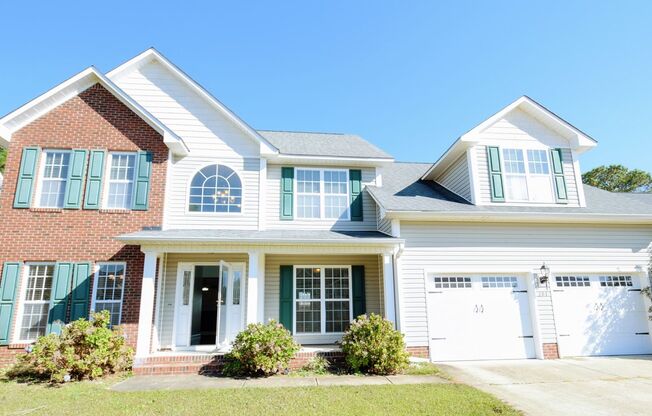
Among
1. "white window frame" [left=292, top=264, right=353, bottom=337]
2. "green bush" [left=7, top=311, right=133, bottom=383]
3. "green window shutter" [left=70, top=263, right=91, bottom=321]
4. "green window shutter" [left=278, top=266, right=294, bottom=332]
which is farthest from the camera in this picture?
"white window frame" [left=292, top=264, right=353, bottom=337]

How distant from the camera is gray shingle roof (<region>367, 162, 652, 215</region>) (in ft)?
34.6

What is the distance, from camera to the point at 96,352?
8.02 m

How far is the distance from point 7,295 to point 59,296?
1252 mm

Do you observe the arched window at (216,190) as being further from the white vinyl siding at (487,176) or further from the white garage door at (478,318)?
the white vinyl siding at (487,176)

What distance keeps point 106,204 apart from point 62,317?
10.2 feet

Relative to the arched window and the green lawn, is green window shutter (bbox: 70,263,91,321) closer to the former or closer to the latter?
the green lawn

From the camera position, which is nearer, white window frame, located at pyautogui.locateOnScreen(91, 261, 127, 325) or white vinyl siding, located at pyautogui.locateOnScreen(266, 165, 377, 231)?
white window frame, located at pyautogui.locateOnScreen(91, 261, 127, 325)

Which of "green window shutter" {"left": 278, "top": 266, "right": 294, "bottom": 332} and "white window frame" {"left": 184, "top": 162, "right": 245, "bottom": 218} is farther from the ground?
"white window frame" {"left": 184, "top": 162, "right": 245, "bottom": 218}

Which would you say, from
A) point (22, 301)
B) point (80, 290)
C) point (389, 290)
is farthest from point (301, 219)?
point (22, 301)

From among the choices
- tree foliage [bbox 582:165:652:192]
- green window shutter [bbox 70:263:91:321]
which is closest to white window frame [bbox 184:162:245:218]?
green window shutter [bbox 70:263:91:321]

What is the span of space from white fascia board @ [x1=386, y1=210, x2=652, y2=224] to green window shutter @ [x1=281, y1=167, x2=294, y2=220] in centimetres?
320

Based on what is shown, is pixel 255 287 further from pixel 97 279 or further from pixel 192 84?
pixel 192 84

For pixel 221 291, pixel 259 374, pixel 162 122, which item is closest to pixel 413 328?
pixel 259 374

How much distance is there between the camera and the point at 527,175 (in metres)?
11.6
